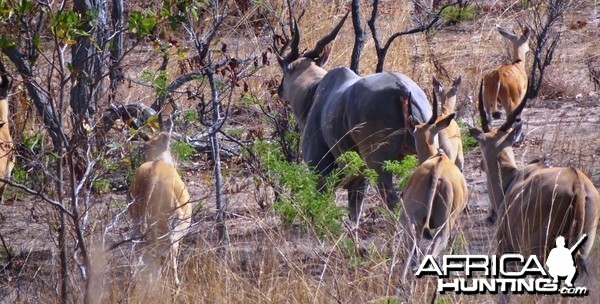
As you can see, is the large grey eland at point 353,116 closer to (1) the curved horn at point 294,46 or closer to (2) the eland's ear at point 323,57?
(1) the curved horn at point 294,46

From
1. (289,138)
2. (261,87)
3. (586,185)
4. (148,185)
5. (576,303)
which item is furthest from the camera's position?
(261,87)

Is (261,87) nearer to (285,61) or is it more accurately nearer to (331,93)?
(285,61)

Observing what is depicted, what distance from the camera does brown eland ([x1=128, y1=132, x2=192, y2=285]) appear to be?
722 cm

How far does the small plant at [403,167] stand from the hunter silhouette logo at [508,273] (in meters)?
1.33

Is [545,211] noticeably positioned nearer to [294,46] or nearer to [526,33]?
[294,46]

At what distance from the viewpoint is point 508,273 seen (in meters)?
6.62

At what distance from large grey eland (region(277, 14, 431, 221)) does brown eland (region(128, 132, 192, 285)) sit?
1.54 metres

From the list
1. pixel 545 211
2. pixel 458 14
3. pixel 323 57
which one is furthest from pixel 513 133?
pixel 458 14

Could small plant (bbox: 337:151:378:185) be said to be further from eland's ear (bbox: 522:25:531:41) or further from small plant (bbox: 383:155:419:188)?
eland's ear (bbox: 522:25:531:41)

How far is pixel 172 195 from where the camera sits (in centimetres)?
760

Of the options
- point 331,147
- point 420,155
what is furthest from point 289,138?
point 420,155

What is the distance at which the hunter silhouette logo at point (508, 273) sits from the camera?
6402 millimetres

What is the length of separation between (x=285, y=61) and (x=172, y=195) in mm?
3137

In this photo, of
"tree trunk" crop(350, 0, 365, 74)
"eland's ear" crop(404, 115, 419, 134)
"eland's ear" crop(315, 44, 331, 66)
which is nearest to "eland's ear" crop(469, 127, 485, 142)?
"eland's ear" crop(404, 115, 419, 134)
